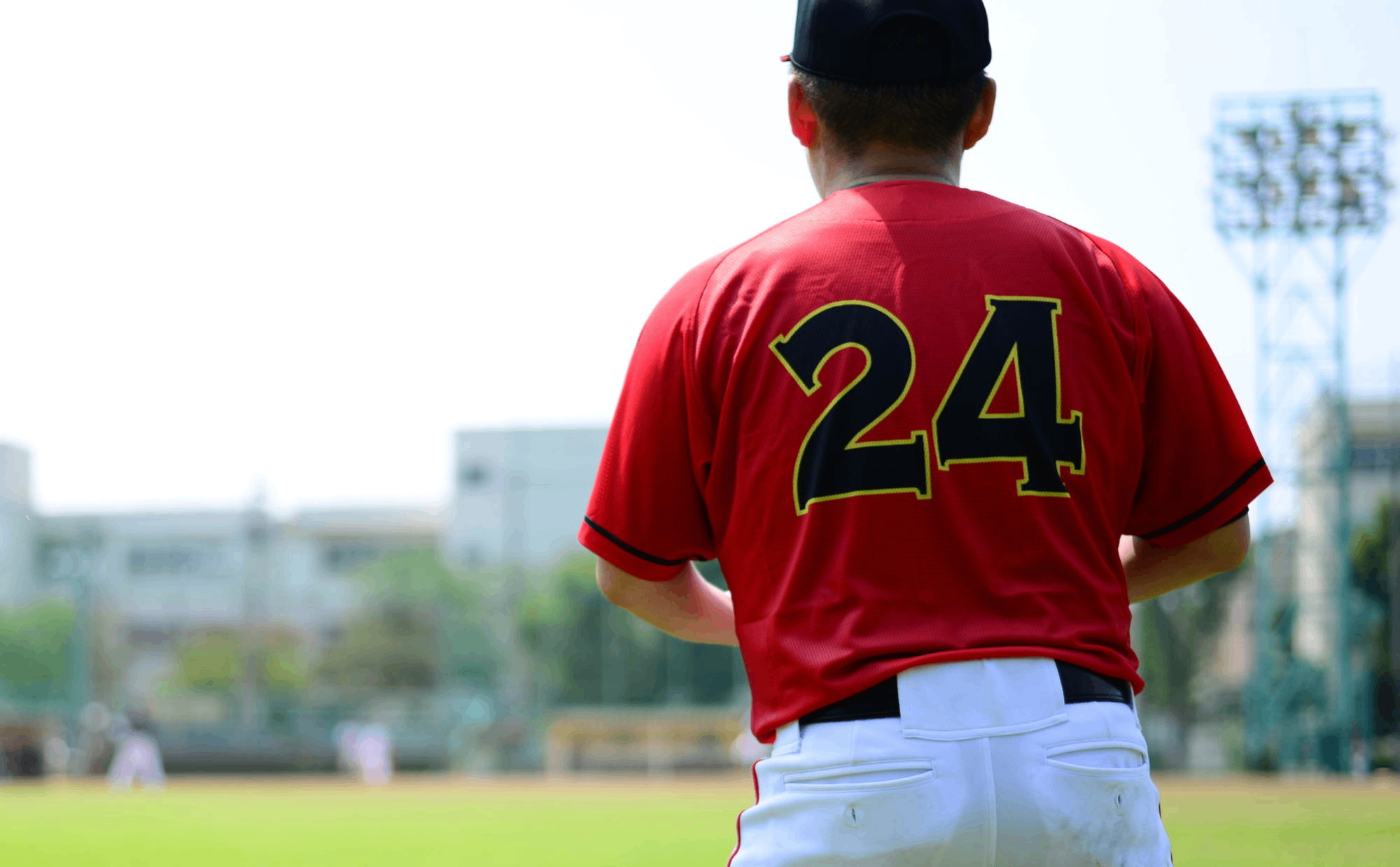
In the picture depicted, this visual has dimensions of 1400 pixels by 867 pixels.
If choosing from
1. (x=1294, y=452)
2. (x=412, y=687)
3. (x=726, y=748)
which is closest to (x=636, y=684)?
(x=726, y=748)

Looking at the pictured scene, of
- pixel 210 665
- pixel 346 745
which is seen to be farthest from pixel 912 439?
pixel 210 665

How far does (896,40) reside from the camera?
58.2 inches

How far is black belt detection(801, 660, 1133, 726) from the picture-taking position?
131 centimetres

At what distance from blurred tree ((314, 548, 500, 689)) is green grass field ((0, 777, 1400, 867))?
29557mm

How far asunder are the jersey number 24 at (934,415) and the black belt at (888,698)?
182 millimetres

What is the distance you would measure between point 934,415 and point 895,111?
0.38 m

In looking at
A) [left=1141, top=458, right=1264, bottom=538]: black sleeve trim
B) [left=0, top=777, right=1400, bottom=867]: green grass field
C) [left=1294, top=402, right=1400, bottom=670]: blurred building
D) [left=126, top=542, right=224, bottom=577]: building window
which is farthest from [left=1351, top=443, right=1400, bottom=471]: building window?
[left=126, top=542, right=224, bottom=577]: building window

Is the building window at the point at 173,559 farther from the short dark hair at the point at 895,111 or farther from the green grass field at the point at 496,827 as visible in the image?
the short dark hair at the point at 895,111

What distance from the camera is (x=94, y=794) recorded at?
74.0 ft

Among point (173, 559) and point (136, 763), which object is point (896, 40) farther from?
point (173, 559)

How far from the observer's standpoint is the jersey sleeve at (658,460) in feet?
4.80

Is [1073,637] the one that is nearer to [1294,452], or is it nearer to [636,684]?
[1294,452]

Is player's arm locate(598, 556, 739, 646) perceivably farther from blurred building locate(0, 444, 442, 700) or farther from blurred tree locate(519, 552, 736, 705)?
blurred building locate(0, 444, 442, 700)

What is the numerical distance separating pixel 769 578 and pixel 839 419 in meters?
0.18
